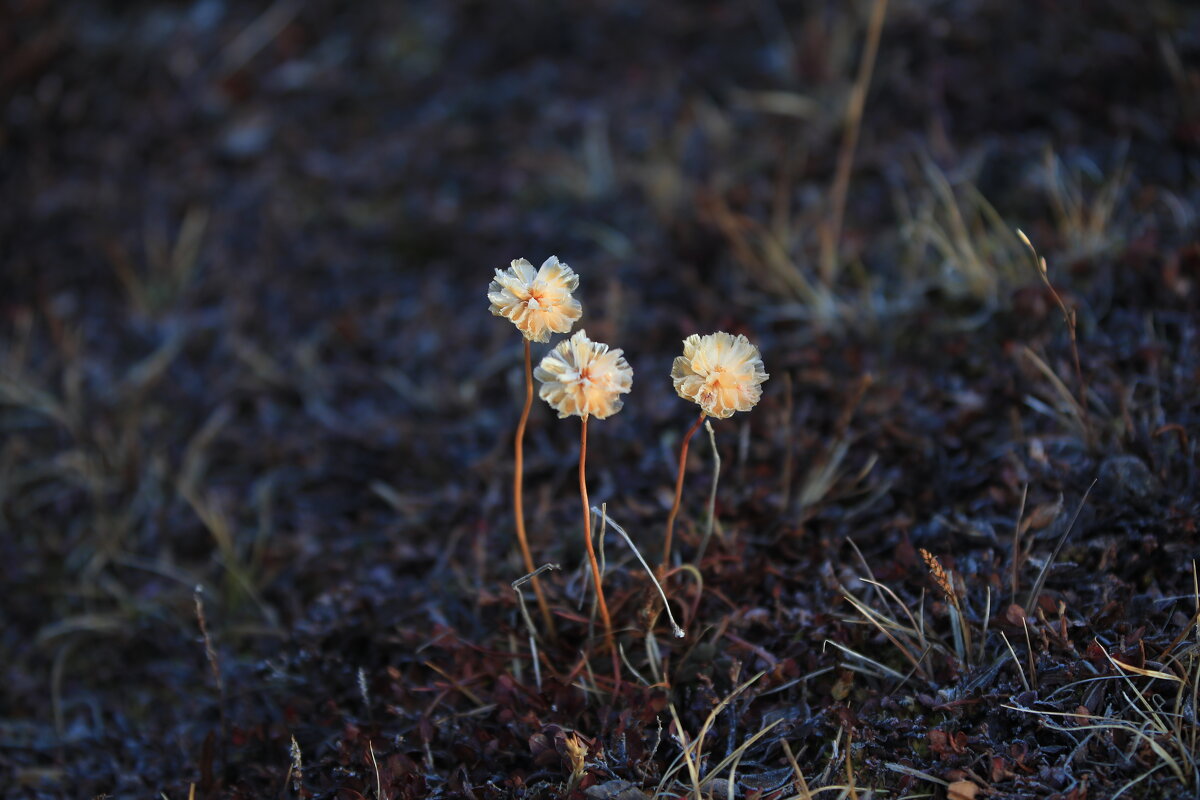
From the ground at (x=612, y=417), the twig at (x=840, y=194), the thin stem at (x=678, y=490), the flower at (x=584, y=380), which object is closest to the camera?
the flower at (x=584, y=380)

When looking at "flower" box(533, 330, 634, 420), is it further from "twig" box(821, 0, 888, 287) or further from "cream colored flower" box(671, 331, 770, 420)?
"twig" box(821, 0, 888, 287)

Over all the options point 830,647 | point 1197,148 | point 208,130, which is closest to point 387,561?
point 830,647

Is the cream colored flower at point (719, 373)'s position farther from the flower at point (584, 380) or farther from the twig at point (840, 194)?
the twig at point (840, 194)

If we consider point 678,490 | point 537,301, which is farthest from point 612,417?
point 537,301

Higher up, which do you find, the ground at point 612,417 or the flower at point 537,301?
the flower at point 537,301

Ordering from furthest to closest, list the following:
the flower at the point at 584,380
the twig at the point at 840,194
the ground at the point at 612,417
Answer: the twig at the point at 840,194
the ground at the point at 612,417
the flower at the point at 584,380

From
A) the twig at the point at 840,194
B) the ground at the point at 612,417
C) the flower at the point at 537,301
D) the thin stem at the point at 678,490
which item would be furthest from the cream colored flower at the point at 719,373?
the twig at the point at 840,194
